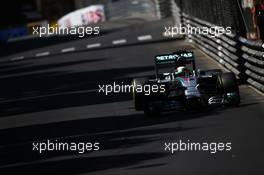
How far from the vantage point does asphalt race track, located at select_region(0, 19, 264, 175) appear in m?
15.1

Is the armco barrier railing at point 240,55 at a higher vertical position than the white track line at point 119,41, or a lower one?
higher

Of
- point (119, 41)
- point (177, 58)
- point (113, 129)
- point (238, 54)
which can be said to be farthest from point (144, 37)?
point (113, 129)

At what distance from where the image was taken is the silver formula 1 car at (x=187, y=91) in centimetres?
2025

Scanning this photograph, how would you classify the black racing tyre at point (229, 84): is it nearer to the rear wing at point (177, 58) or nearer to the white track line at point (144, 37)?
the rear wing at point (177, 58)

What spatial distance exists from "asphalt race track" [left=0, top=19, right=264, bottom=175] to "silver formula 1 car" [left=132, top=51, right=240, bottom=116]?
0.21 m

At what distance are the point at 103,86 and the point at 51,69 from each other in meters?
9.87

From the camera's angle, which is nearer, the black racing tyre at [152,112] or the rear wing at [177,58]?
the black racing tyre at [152,112]

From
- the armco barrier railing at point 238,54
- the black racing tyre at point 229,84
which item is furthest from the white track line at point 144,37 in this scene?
the black racing tyre at point 229,84

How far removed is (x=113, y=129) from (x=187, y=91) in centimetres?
166

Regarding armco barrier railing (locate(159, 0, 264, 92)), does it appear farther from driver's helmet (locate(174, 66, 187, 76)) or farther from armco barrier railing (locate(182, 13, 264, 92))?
driver's helmet (locate(174, 66, 187, 76))

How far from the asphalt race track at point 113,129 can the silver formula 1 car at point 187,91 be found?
21 cm

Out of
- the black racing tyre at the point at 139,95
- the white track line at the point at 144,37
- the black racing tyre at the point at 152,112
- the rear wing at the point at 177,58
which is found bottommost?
the white track line at the point at 144,37

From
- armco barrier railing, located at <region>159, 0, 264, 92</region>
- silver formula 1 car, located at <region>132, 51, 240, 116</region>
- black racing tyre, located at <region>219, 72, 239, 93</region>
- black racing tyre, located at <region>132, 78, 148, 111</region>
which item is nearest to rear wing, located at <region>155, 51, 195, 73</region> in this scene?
silver formula 1 car, located at <region>132, 51, 240, 116</region>

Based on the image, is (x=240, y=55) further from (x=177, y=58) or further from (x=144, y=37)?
(x=144, y=37)
